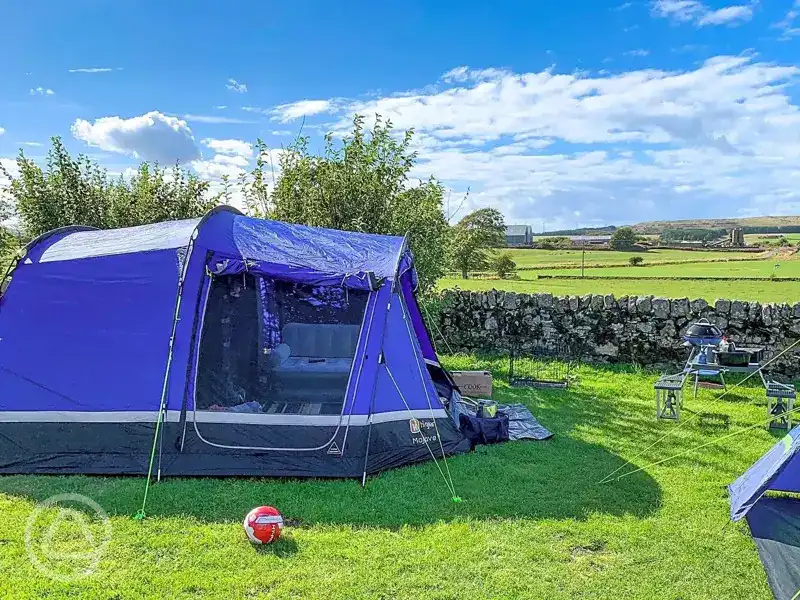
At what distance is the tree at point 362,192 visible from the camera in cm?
958

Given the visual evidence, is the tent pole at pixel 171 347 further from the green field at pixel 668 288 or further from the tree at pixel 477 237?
the tree at pixel 477 237

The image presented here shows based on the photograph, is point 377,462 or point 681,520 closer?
point 681,520

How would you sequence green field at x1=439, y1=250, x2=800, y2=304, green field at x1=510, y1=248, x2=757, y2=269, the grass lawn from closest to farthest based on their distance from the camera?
the grass lawn, green field at x1=439, y1=250, x2=800, y2=304, green field at x1=510, y1=248, x2=757, y2=269

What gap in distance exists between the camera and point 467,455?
19.0 ft

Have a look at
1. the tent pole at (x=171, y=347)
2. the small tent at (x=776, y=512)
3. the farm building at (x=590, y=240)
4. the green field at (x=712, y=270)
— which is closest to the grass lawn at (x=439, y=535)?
the small tent at (x=776, y=512)

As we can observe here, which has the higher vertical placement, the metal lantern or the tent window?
the tent window

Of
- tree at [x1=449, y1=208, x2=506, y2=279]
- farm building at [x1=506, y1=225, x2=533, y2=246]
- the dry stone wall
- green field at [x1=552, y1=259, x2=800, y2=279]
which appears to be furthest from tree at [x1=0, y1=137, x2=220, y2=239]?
farm building at [x1=506, y1=225, x2=533, y2=246]

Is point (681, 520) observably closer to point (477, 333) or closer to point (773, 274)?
point (477, 333)

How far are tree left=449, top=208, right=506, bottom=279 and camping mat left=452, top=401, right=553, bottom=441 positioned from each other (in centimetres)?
1443

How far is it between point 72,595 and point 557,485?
3.54 m

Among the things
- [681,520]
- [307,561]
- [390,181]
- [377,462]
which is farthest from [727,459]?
[390,181]

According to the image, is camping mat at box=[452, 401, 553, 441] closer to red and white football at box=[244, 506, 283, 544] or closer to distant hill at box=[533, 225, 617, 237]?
red and white football at box=[244, 506, 283, 544]

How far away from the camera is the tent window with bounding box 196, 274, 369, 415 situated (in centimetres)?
538

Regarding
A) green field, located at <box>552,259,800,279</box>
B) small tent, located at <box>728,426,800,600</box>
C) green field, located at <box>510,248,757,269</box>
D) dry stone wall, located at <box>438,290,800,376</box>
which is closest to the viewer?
small tent, located at <box>728,426,800,600</box>
